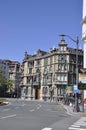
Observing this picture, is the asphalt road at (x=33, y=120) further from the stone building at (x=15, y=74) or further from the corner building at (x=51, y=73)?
the stone building at (x=15, y=74)

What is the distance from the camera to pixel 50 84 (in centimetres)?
10188

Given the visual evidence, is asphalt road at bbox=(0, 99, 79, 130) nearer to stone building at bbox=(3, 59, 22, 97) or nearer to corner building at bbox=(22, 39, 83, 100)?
corner building at bbox=(22, 39, 83, 100)

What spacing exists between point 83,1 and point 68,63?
4142 cm

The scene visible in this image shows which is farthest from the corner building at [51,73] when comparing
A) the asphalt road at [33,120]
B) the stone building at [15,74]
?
the asphalt road at [33,120]

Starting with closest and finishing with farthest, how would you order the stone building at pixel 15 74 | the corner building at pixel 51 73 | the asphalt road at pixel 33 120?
1. the asphalt road at pixel 33 120
2. the corner building at pixel 51 73
3. the stone building at pixel 15 74

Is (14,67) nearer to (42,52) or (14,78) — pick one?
(14,78)

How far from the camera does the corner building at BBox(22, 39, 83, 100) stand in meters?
97.8

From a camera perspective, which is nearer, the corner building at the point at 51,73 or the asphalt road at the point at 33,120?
the asphalt road at the point at 33,120

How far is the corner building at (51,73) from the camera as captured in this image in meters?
97.8

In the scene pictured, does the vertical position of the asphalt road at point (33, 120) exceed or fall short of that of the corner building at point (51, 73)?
it falls short

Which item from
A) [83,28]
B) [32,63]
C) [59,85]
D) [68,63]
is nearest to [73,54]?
[68,63]

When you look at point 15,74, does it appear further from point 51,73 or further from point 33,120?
point 33,120

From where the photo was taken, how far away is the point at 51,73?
101938 millimetres

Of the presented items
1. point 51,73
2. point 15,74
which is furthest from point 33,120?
point 15,74
